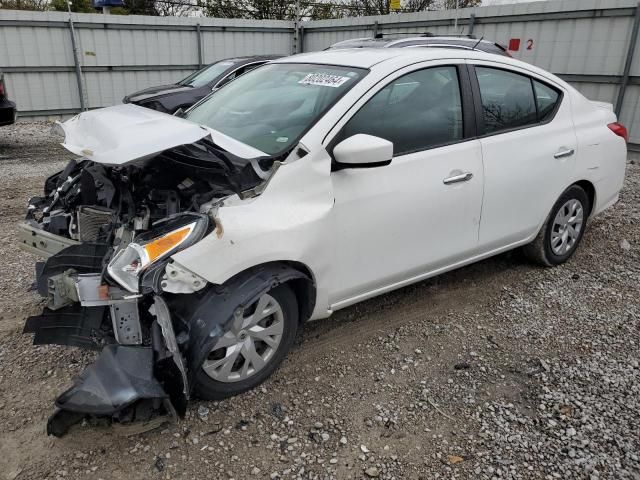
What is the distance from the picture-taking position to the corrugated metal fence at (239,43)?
9109 millimetres

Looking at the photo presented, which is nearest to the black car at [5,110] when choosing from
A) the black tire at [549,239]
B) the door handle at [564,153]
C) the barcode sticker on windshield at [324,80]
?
the barcode sticker on windshield at [324,80]

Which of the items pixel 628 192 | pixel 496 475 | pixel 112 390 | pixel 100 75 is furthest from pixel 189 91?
pixel 496 475

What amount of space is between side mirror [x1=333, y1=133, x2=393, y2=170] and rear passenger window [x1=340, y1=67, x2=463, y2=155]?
154 mm

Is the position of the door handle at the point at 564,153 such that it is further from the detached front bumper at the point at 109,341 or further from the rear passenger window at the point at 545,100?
the detached front bumper at the point at 109,341

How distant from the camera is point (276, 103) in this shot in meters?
3.33

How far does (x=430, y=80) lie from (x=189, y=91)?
20.4ft

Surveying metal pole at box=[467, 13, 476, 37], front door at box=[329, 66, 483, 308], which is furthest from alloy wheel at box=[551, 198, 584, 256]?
metal pole at box=[467, 13, 476, 37]

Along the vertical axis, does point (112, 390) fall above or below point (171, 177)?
below

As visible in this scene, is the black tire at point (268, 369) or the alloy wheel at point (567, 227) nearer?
the black tire at point (268, 369)

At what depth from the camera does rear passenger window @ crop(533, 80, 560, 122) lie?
4.01 meters

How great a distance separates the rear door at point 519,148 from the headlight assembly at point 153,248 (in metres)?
2.01

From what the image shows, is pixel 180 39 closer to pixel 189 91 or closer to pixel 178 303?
pixel 189 91

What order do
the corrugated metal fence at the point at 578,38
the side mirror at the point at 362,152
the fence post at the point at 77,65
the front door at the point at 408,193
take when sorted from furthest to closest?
the fence post at the point at 77,65 < the corrugated metal fence at the point at 578,38 < the front door at the point at 408,193 < the side mirror at the point at 362,152

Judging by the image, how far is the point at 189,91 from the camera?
8.73m
